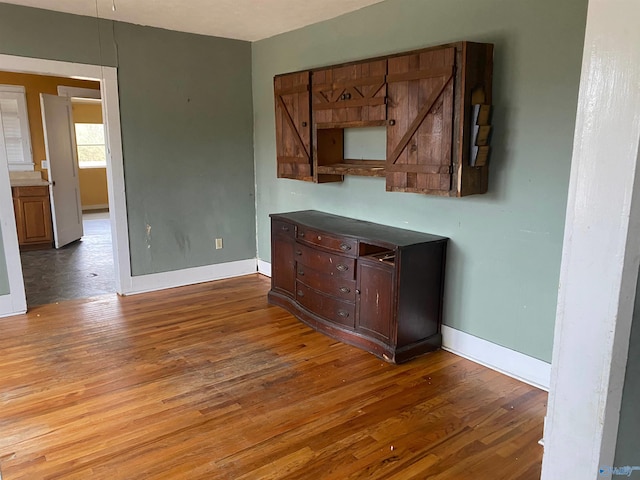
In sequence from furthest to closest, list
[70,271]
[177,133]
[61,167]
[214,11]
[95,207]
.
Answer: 1. [95,207]
2. [61,167]
3. [70,271]
4. [177,133]
5. [214,11]

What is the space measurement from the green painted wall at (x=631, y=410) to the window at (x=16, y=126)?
7.15m

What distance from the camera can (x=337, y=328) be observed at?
353 centimetres

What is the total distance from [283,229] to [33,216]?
13.8ft

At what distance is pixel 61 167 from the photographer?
6.53 meters

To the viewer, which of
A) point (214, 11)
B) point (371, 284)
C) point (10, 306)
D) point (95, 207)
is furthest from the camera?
point (95, 207)

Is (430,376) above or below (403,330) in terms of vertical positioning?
below

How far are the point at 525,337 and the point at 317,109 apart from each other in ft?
7.43

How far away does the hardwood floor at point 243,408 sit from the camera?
2172mm

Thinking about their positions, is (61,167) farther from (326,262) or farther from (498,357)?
(498,357)

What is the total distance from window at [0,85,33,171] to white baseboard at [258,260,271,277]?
3.73 metres

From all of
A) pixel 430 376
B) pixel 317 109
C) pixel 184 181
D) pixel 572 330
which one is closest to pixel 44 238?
pixel 184 181

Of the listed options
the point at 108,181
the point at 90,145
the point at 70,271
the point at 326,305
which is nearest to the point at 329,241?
the point at 326,305

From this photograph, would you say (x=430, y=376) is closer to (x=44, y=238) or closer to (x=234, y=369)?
(x=234, y=369)

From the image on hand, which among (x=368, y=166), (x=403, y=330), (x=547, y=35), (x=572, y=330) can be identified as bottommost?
(x=403, y=330)
